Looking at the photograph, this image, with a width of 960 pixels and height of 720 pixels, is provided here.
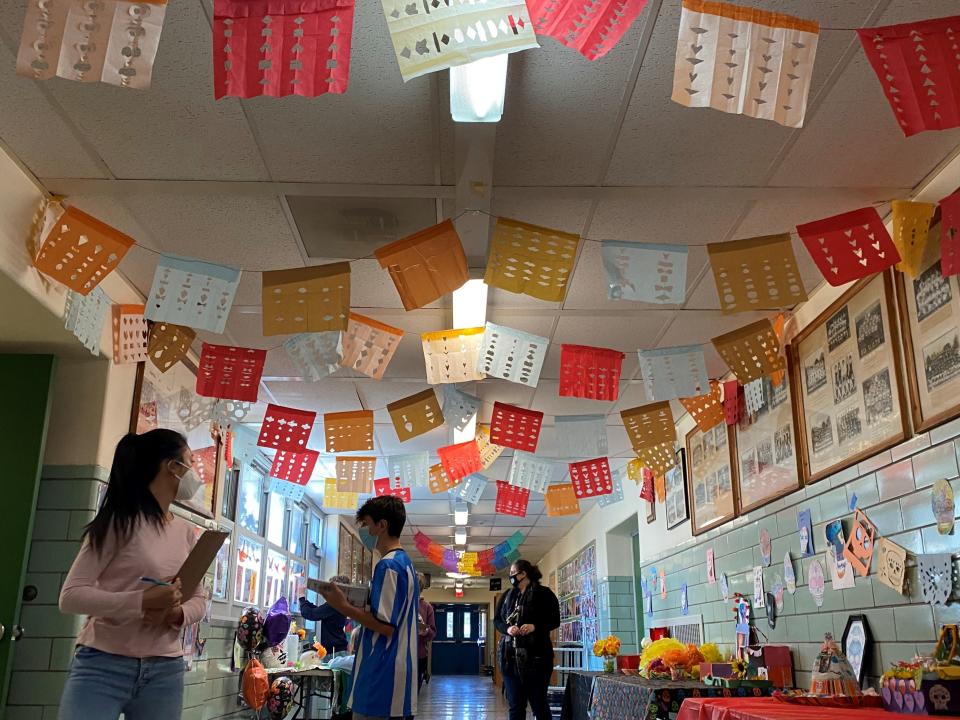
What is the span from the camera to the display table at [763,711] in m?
2.44

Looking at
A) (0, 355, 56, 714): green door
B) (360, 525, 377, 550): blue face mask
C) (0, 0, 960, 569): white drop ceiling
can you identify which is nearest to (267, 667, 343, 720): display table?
(0, 355, 56, 714): green door

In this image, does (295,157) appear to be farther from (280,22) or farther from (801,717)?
(801,717)

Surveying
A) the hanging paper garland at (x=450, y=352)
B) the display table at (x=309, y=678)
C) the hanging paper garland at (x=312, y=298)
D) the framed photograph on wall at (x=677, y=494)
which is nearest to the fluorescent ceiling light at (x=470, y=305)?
the hanging paper garland at (x=450, y=352)

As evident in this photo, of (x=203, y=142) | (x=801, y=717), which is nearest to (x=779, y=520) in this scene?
(x=801, y=717)

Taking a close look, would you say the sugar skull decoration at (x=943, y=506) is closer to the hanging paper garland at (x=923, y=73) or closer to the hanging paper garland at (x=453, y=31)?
the hanging paper garland at (x=923, y=73)

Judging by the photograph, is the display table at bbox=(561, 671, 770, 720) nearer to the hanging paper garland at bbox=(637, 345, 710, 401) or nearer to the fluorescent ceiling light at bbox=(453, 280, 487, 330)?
the hanging paper garland at bbox=(637, 345, 710, 401)

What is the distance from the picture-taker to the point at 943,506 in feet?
9.57

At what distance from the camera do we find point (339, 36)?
6.44ft

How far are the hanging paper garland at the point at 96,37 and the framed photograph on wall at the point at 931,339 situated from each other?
8.87 feet

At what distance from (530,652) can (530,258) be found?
3271mm

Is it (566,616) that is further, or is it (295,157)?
(566,616)

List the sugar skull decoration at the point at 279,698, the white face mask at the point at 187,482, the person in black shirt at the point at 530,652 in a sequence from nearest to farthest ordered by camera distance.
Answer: the white face mask at the point at 187,482
the person in black shirt at the point at 530,652
the sugar skull decoration at the point at 279,698

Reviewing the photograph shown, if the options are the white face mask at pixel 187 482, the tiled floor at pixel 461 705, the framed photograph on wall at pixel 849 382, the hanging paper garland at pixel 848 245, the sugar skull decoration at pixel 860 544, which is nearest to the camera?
the white face mask at pixel 187 482

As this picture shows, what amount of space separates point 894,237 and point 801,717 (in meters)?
1.90
